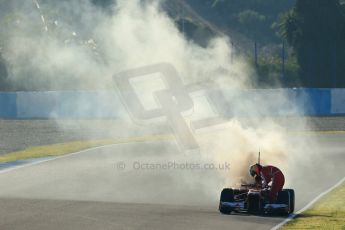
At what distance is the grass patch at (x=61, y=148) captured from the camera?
34812 mm

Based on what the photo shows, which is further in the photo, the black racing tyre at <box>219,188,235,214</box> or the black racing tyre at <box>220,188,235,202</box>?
the black racing tyre at <box>220,188,235,202</box>

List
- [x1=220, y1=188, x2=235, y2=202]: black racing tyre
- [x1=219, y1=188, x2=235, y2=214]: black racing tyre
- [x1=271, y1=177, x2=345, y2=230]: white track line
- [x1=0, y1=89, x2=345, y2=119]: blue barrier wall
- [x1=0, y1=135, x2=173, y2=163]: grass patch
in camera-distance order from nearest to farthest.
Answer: [x1=271, y1=177, x2=345, y2=230]: white track line, [x1=219, y1=188, x2=235, y2=214]: black racing tyre, [x1=220, y1=188, x2=235, y2=202]: black racing tyre, [x1=0, y1=135, x2=173, y2=163]: grass patch, [x1=0, y1=89, x2=345, y2=119]: blue barrier wall

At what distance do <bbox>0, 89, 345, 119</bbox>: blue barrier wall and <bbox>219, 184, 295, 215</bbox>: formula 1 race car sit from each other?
36.0m

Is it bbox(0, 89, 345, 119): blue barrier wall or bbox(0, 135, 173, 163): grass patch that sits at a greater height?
bbox(0, 89, 345, 119): blue barrier wall

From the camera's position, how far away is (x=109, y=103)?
57.7 meters

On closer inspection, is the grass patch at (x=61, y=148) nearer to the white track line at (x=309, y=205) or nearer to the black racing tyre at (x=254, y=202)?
the white track line at (x=309, y=205)

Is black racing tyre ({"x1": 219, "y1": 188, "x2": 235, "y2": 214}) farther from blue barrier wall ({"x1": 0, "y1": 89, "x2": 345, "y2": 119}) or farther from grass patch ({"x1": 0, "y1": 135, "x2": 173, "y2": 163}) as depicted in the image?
blue barrier wall ({"x1": 0, "y1": 89, "x2": 345, "y2": 119})

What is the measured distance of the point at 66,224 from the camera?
1831cm

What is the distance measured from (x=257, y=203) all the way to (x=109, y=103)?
38024 millimetres

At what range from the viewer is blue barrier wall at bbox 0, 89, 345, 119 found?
57438 mm

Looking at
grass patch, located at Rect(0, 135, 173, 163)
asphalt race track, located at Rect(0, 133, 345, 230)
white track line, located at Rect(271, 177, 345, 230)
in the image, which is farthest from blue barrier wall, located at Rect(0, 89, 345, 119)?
white track line, located at Rect(271, 177, 345, 230)

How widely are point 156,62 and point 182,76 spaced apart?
11.7 ft

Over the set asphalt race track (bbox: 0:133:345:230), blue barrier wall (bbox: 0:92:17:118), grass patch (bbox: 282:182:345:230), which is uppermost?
blue barrier wall (bbox: 0:92:17:118)

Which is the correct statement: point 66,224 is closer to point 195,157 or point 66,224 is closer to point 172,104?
point 195,157
